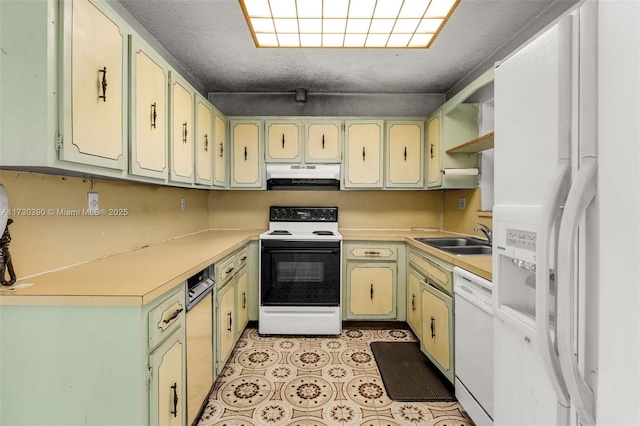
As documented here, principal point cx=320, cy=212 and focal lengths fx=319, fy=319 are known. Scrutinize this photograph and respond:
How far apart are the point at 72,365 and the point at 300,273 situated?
1913 millimetres

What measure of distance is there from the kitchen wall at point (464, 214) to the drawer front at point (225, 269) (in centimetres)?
209

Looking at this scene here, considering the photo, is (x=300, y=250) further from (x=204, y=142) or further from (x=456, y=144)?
(x=456, y=144)

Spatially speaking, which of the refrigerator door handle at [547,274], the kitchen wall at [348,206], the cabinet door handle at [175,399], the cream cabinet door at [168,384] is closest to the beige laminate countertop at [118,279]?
the cream cabinet door at [168,384]

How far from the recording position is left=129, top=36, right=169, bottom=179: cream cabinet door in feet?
5.19

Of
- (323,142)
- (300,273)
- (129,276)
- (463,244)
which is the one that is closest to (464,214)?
(463,244)

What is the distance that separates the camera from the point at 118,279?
4.36 ft

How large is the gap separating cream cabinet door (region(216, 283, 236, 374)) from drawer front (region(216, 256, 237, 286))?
80 mm

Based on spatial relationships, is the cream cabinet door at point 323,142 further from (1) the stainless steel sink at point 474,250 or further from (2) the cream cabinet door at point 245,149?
(1) the stainless steel sink at point 474,250

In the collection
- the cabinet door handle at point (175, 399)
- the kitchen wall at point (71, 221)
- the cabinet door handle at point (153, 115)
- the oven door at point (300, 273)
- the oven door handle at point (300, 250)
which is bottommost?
the cabinet door handle at point (175, 399)

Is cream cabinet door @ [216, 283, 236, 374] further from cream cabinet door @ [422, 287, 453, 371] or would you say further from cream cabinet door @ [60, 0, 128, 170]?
cream cabinet door @ [422, 287, 453, 371]

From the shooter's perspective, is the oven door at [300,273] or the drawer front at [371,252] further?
the drawer front at [371,252]

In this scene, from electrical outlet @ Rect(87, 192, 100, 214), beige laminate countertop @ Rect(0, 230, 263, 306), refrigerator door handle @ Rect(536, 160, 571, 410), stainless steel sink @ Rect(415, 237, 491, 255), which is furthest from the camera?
stainless steel sink @ Rect(415, 237, 491, 255)

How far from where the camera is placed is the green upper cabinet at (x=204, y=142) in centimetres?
251

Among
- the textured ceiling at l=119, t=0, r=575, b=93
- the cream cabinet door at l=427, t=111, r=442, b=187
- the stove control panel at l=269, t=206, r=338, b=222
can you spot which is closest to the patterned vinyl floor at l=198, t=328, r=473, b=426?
the stove control panel at l=269, t=206, r=338, b=222
